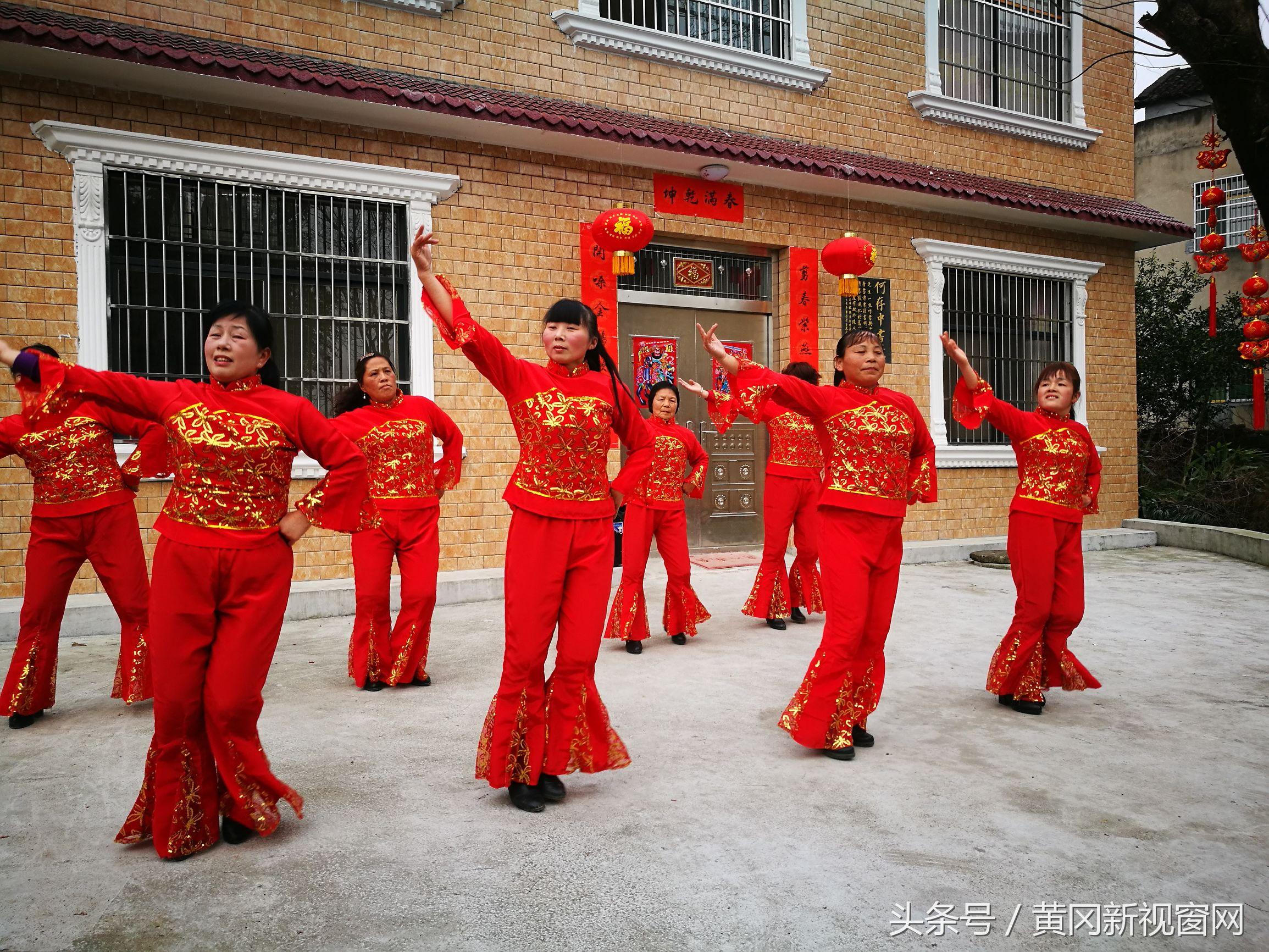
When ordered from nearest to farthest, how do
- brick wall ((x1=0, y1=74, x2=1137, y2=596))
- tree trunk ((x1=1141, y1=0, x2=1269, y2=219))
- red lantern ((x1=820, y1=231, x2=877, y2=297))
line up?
tree trunk ((x1=1141, y1=0, x2=1269, y2=219)) < brick wall ((x1=0, y1=74, x2=1137, y2=596)) < red lantern ((x1=820, y1=231, x2=877, y2=297))

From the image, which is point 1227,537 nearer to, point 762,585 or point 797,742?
point 762,585

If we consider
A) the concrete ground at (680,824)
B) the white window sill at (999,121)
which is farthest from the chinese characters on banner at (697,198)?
the concrete ground at (680,824)

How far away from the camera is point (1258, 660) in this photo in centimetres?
579

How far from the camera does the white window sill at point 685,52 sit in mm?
9008

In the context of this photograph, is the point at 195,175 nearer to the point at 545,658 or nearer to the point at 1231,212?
the point at 545,658

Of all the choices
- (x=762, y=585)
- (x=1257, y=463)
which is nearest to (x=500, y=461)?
(x=762, y=585)

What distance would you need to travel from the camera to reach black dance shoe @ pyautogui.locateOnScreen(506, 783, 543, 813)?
3371 mm

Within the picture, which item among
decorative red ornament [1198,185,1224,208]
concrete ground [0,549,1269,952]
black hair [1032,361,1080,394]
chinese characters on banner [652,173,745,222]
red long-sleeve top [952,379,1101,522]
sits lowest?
concrete ground [0,549,1269,952]

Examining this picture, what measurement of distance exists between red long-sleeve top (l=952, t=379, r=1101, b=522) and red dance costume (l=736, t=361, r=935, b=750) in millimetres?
798

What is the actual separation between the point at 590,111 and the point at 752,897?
771cm

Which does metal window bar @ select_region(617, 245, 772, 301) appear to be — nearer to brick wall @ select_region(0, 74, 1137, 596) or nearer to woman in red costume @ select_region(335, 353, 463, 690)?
brick wall @ select_region(0, 74, 1137, 596)

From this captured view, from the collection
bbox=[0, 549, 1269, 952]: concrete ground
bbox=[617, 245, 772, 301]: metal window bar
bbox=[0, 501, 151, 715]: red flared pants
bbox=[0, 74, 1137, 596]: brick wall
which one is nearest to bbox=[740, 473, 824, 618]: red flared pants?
bbox=[0, 549, 1269, 952]: concrete ground

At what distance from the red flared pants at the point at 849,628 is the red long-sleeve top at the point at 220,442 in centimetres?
212

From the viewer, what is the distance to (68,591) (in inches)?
181
